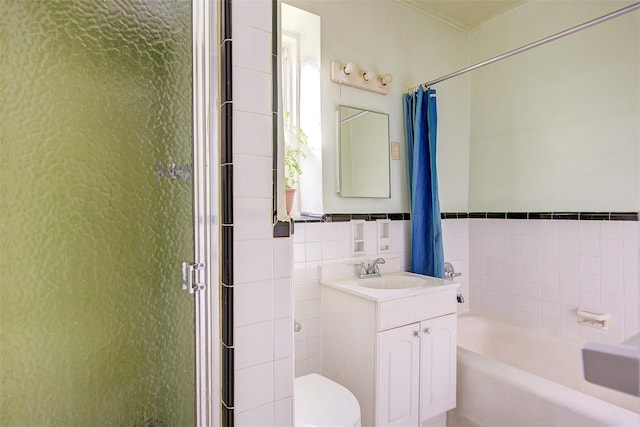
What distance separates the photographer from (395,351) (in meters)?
1.56

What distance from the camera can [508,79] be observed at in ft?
7.61

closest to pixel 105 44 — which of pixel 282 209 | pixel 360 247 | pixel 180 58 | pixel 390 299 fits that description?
pixel 180 58

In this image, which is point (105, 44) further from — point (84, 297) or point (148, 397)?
point (148, 397)

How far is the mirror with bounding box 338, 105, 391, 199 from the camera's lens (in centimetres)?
199

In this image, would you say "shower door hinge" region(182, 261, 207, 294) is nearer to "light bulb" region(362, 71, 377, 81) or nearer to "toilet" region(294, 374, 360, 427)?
"toilet" region(294, 374, 360, 427)

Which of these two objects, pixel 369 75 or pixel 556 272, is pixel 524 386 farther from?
pixel 369 75

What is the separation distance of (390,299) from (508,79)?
5.87ft

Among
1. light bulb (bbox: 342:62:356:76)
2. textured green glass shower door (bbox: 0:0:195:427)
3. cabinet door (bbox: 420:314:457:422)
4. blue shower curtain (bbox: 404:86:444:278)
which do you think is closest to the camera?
textured green glass shower door (bbox: 0:0:195:427)

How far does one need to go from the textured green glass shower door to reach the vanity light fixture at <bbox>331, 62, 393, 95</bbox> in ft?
3.98

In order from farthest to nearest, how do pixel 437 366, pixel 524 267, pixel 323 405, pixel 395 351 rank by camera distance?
pixel 524 267, pixel 437 366, pixel 395 351, pixel 323 405

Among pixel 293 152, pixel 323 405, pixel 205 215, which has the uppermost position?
pixel 293 152

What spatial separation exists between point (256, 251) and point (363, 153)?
4.50ft

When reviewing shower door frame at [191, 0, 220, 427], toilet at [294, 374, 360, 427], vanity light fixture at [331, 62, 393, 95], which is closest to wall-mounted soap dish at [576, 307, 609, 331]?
toilet at [294, 374, 360, 427]

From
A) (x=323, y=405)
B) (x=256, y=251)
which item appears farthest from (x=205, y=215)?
(x=323, y=405)
